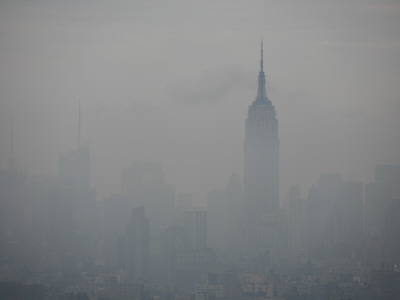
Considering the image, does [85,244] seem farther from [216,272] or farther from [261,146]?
[261,146]

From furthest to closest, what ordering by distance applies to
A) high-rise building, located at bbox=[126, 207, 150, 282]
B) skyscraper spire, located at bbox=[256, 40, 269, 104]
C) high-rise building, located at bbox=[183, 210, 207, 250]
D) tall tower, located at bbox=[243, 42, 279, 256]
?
tall tower, located at bbox=[243, 42, 279, 256], skyscraper spire, located at bbox=[256, 40, 269, 104], high-rise building, located at bbox=[183, 210, 207, 250], high-rise building, located at bbox=[126, 207, 150, 282]

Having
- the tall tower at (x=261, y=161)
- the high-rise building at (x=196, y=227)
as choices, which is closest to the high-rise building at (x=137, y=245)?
the high-rise building at (x=196, y=227)

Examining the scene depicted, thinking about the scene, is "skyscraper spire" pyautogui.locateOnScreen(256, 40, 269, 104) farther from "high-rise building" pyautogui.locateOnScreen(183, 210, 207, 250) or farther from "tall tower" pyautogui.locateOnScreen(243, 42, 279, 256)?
"high-rise building" pyautogui.locateOnScreen(183, 210, 207, 250)

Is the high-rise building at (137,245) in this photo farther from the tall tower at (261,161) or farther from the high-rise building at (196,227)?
the tall tower at (261,161)

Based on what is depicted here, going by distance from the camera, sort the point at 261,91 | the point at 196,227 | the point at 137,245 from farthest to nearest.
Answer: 1. the point at 261,91
2. the point at 196,227
3. the point at 137,245

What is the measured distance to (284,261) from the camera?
1241 inches

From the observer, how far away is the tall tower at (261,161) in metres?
41.5

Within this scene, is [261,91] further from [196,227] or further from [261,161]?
[196,227]

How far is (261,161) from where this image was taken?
141 ft

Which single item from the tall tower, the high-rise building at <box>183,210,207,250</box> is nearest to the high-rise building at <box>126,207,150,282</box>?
the high-rise building at <box>183,210,207,250</box>

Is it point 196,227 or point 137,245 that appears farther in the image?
point 196,227

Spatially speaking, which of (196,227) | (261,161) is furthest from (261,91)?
(196,227)

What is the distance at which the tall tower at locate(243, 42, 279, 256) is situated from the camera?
41.5 m

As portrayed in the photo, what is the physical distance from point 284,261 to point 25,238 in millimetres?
7873
